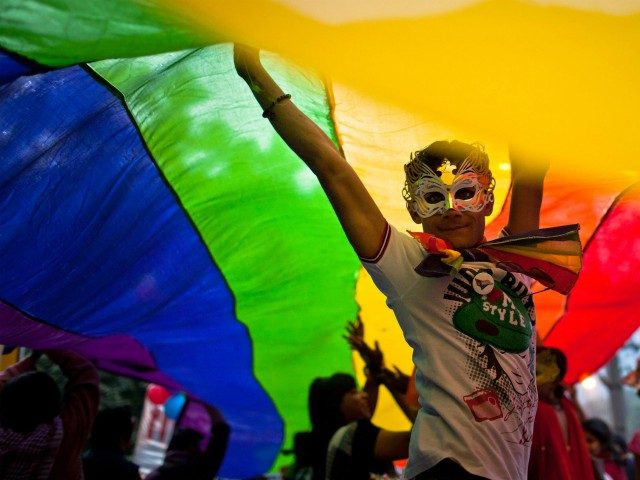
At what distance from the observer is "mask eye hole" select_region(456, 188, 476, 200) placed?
1844 millimetres

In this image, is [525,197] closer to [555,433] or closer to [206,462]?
[555,433]

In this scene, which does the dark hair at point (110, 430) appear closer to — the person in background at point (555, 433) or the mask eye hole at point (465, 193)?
the person in background at point (555, 433)

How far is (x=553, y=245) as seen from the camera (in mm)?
1772

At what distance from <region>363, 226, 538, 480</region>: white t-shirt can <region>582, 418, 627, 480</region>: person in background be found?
13.7 ft

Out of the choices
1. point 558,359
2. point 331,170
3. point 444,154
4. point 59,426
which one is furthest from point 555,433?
point 59,426

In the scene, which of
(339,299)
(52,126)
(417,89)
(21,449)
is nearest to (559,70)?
(417,89)

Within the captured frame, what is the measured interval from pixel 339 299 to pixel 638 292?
Result: 4.90ft

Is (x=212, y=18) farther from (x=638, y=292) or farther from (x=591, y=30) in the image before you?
(x=638, y=292)

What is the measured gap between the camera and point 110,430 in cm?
347

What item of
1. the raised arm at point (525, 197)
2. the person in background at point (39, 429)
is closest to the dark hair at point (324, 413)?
the person in background at point (39, 429)

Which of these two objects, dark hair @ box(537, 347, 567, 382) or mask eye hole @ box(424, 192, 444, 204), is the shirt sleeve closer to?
mask eye hole @ box(424, 192, 444, 204)

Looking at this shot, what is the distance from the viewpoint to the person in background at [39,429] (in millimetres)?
2785

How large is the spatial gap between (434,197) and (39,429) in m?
1.90

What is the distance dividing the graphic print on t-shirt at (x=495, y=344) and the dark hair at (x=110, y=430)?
2.32 m
